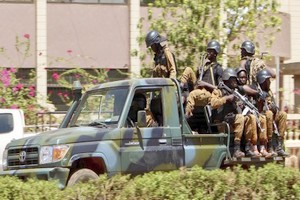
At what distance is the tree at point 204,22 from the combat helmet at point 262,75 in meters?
6.94

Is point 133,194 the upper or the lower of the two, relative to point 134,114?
lower

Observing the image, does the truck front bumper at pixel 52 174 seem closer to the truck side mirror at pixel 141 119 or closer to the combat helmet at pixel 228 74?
the truck side mirror at pixel 141 119

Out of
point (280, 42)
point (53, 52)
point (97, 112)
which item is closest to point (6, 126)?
point (97, 112)

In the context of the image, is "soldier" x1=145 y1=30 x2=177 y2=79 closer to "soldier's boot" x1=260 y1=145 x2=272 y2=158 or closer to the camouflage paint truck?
the camouflage paint truck

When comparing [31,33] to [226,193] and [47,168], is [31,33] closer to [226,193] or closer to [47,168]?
[47,168]

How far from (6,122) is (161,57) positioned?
4.49 meters

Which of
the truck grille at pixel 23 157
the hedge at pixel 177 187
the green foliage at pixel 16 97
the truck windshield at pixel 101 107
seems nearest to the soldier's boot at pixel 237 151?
the truck windshield at pixel 101 107

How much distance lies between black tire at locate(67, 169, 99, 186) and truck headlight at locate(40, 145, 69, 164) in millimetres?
279

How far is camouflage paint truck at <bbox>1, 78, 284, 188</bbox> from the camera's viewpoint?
31.6ft

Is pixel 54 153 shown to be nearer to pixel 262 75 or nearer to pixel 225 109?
pixel 225 109

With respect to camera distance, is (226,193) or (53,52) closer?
(226,193)

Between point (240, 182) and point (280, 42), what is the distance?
18.2m

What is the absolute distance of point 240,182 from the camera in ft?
26.2

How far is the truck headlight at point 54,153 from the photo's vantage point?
959 cm
